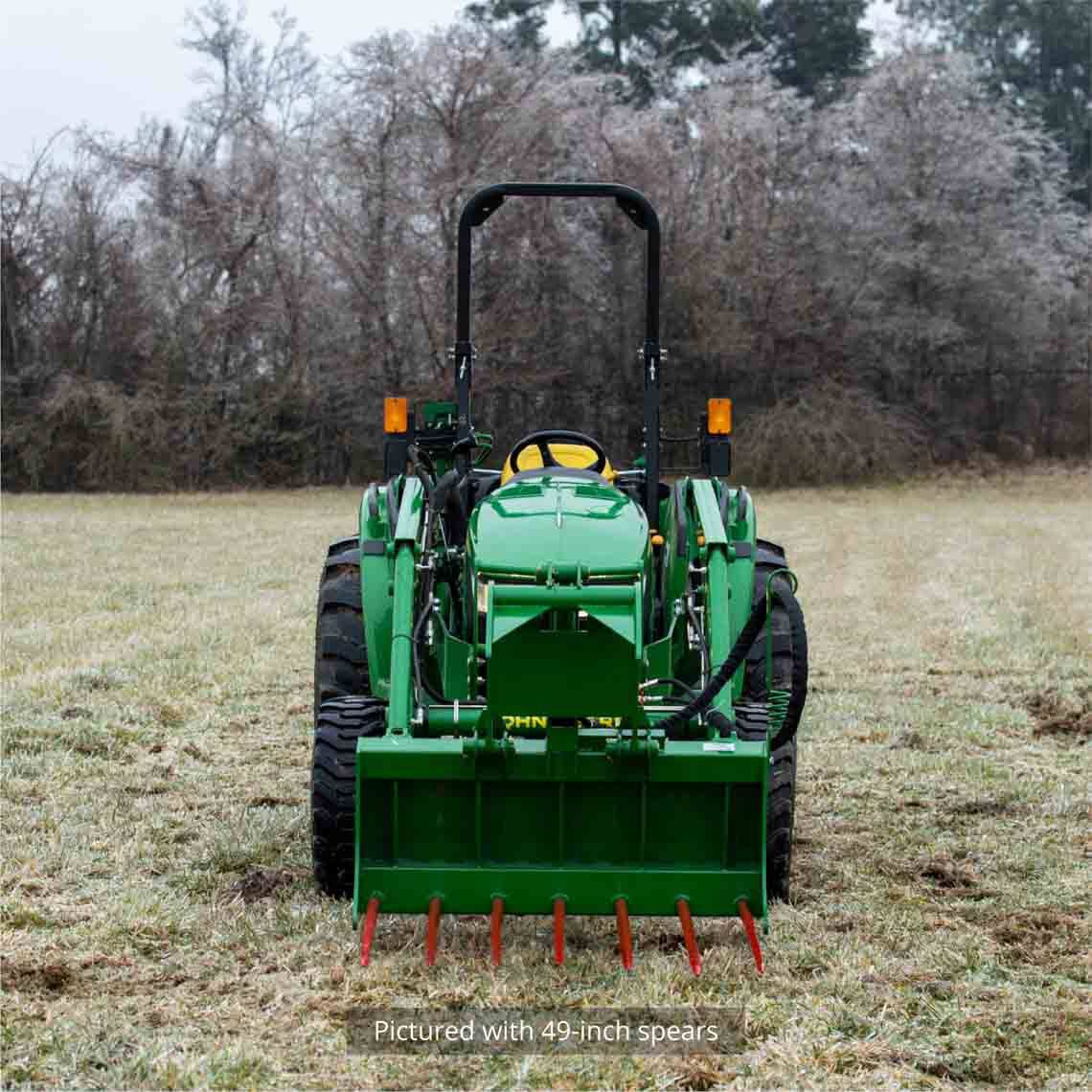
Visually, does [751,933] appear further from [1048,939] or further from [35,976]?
[35,976]

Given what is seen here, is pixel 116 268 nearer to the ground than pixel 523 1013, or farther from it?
farther from it

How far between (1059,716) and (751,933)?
401cm

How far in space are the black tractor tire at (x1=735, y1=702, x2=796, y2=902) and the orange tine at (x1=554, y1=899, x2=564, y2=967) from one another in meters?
0.64

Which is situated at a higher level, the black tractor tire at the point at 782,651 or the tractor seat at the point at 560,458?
the tractor seat at the point at 560,458

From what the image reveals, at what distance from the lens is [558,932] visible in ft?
13.0

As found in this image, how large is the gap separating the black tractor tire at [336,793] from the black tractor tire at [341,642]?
52cm

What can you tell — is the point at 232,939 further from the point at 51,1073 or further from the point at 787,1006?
the point at 787,1006

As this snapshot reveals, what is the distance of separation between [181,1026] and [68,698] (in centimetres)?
432

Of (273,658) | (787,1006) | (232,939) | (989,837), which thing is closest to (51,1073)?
(232,939)

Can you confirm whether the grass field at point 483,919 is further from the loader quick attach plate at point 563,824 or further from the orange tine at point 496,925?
the loader quick attach plate at point 563,824

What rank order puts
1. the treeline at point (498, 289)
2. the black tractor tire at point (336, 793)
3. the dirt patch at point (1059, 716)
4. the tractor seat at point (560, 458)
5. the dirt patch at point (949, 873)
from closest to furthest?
the black tractor tire at point (336, 793), the dirt patch at point (949, 873), the tractor seat at point (560, 458), the dirt patch at point (1059, 716), the treeline at point (498, 289)

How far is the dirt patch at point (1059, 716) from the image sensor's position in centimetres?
726

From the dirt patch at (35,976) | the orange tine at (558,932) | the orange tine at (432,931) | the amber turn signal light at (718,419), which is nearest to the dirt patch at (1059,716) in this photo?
the amber turn signal light at (718,419)

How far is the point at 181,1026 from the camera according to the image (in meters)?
3.61
